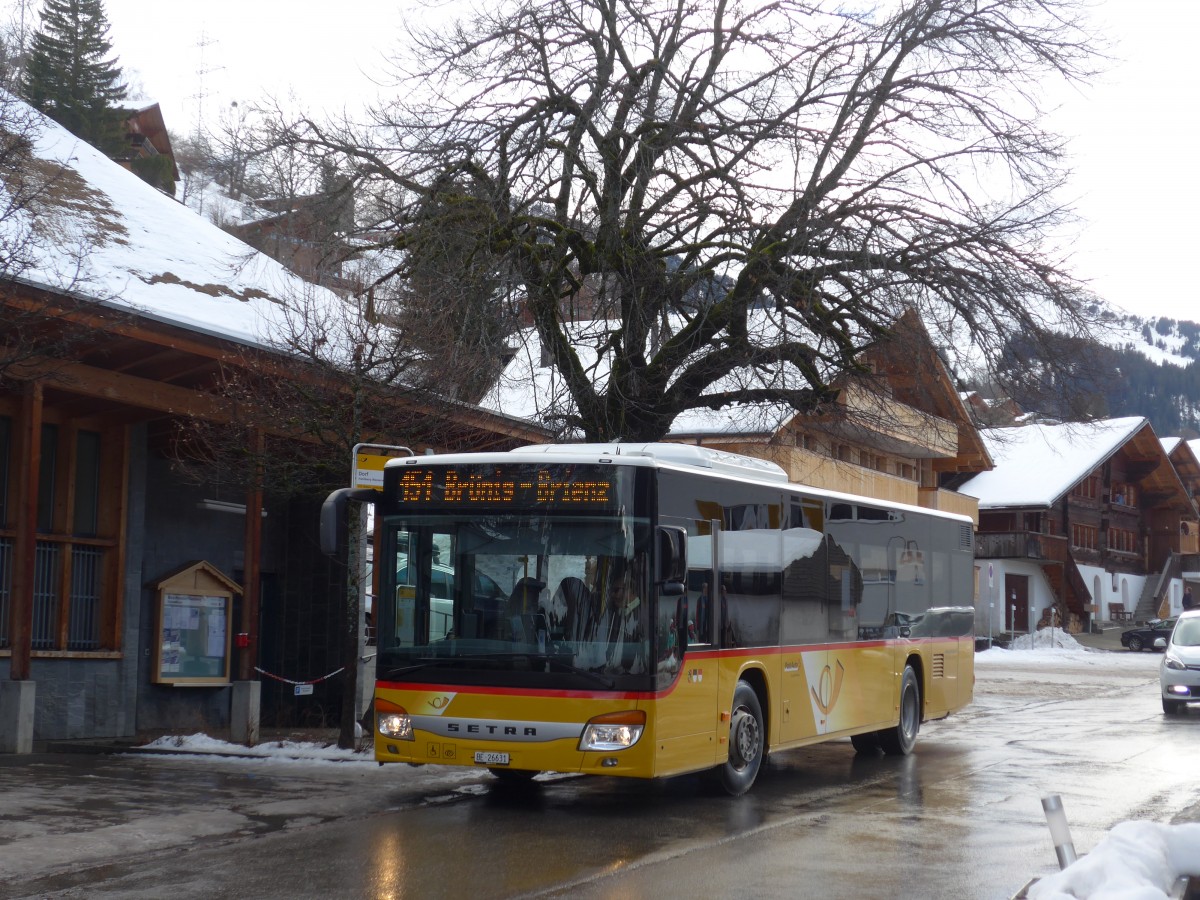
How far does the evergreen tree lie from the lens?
56750 mm

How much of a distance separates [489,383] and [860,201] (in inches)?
199

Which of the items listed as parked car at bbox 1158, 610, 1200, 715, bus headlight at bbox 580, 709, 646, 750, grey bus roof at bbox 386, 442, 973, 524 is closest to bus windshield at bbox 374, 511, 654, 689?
bus headlight at bbox 580, 709, 646, 750

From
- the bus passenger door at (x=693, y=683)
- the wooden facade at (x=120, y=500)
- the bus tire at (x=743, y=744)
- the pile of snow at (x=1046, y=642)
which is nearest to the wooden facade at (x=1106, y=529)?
the pile of snow at (x=1046, y=642)

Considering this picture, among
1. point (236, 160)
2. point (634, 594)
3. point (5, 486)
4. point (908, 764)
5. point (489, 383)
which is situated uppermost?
point (236, 160)

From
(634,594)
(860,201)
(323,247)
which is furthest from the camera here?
(323,247)

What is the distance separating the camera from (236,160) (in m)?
17.8

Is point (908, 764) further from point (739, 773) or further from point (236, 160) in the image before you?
point (236, 160)

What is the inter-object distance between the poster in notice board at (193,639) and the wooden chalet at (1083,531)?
42.4 meters

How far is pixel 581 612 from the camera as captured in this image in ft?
35.8

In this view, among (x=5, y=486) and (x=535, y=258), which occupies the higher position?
(x=535, y=258)

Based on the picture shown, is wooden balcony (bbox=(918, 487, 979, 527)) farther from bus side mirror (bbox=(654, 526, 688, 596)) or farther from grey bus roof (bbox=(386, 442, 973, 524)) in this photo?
bus side mirror (bbox=(654, 526, 688, 596))

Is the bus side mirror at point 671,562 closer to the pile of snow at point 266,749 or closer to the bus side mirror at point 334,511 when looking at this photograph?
the bus side mirror at point 334,511

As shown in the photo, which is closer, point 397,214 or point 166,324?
point 166,324

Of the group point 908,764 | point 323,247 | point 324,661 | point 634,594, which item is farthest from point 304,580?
point 634,594
